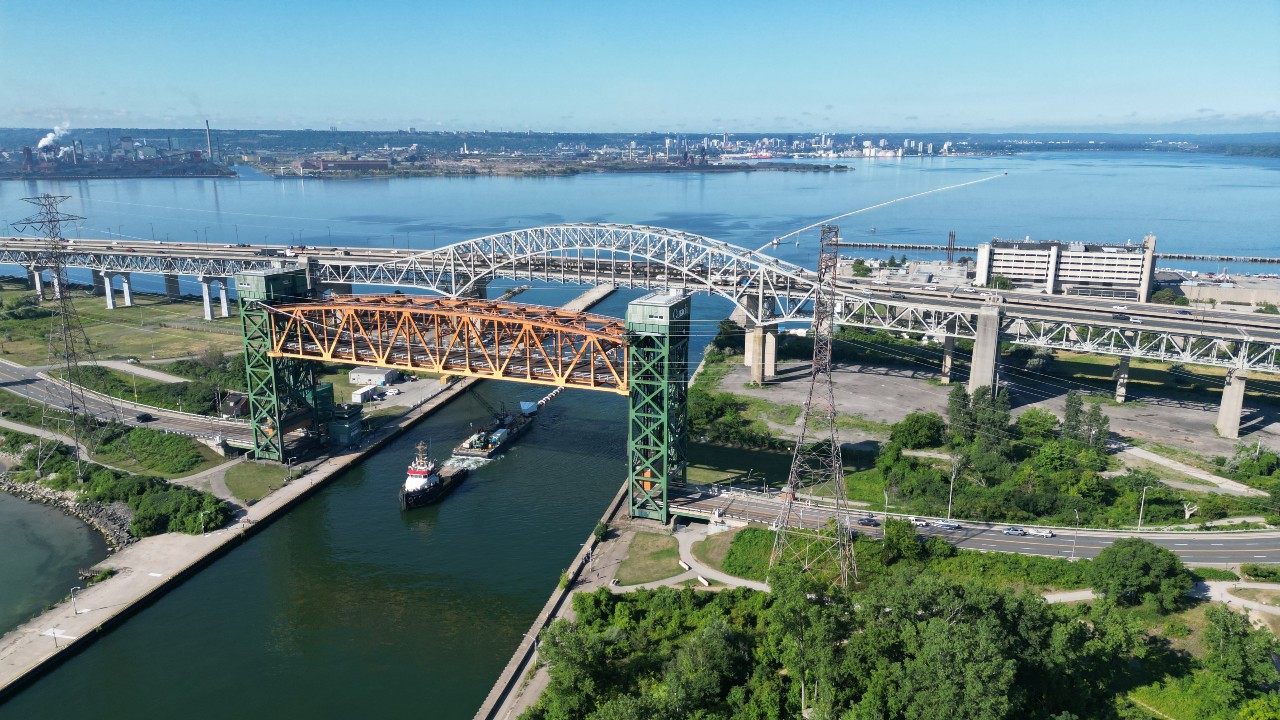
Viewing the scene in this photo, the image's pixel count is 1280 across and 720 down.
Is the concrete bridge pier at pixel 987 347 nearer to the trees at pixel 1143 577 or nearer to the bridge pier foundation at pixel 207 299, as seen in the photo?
the trees at pixel 1143 577

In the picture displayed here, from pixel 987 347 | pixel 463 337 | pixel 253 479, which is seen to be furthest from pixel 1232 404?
pixel 253 479

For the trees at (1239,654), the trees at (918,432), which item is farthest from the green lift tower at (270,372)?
the trees at (1239,654)

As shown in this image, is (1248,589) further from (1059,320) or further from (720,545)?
(1059,320)

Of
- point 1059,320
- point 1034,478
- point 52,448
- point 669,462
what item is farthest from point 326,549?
point 1059,320

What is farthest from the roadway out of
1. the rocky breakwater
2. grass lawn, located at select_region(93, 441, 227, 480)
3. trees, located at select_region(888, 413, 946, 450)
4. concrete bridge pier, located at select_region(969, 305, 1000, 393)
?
grass lawn, located at select_region(93, 441, 227, 480)

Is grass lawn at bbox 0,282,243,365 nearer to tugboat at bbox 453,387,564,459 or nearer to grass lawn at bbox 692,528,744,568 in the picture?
tugboat at bbox 453,387,564,459

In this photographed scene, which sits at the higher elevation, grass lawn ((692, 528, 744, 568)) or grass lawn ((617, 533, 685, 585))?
grass lawn ((692, 528, 744, 568))
